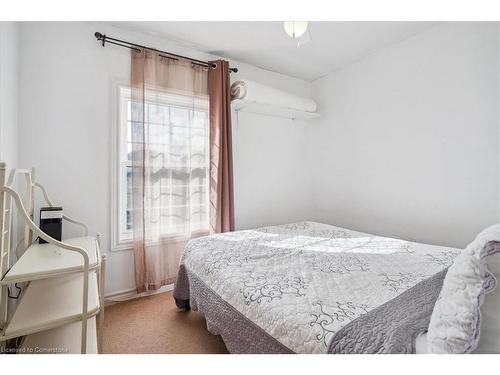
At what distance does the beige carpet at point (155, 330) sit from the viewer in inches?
64.0

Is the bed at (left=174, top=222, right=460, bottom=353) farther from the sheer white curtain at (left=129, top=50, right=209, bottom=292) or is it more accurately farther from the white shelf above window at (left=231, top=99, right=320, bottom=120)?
the white shelf above window at (left=231, top=99, right=320, bottom=120)

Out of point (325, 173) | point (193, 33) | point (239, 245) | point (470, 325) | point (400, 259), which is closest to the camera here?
point (470, 325)

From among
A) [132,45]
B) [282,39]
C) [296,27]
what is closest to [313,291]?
[296,27]

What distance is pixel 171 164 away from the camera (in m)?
2.41

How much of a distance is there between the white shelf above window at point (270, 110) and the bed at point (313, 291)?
1485 millimetres

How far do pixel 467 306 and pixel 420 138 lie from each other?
2.12 meters

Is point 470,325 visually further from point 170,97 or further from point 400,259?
point 170,97

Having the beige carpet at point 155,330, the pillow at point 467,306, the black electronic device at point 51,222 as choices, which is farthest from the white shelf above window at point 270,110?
the pillow at point 467,306

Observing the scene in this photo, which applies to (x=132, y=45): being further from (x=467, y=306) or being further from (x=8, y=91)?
(x=467, y=306)

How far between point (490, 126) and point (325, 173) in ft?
5.45

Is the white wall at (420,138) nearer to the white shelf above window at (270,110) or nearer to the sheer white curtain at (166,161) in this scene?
the white shelf above window at (270,110)

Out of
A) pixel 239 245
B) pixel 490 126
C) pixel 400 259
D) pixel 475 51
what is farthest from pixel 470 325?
pixel 475 51

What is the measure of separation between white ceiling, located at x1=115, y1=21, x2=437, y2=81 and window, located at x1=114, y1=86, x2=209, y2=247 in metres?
0.58

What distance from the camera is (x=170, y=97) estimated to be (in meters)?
2.42
